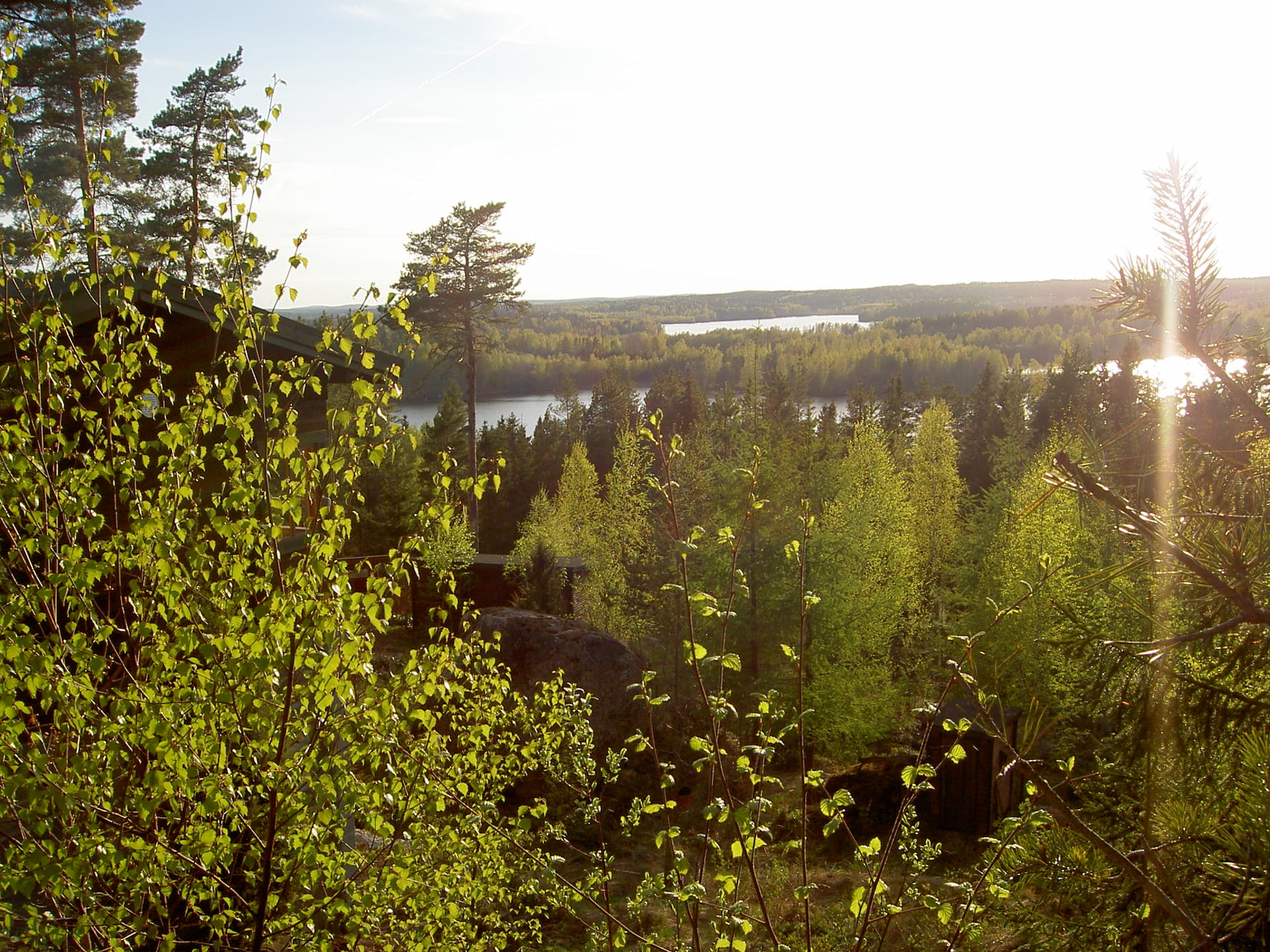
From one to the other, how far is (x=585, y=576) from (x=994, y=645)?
12041mm

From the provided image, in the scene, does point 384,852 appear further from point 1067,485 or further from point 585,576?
point 585,576

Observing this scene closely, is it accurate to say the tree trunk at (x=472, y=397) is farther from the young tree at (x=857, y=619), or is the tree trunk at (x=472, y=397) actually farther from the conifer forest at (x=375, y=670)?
the conifer forest at (x=375, y=670)

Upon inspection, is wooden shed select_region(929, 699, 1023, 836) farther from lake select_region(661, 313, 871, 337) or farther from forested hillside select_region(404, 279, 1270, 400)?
lake select_region(661, 313, 871, 337)

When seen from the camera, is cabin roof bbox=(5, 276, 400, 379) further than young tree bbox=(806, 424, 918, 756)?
No

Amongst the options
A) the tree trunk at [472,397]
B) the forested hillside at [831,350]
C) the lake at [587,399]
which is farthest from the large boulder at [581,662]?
the forested hillside at [831,350]

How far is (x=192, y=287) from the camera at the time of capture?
4.43 meters

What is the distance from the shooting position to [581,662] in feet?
51.8

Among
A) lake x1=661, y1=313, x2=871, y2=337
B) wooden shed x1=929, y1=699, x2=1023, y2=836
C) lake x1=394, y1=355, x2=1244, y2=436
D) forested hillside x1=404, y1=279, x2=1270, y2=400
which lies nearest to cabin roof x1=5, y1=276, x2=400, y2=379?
lake x1=394, y1=355, x2=1244, y2=436

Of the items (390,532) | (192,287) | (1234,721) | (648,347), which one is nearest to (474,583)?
(390,532)

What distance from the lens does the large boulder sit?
15.4 metres

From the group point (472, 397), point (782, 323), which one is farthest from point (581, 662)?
point (782, 323)

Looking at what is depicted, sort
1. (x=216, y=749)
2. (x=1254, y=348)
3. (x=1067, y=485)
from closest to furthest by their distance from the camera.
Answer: (x=1067, y=485) → (x=1254, y=348) → (x=216, y=749)

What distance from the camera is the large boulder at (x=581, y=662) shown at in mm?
15414

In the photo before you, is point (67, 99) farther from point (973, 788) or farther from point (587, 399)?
point (587, 399)
